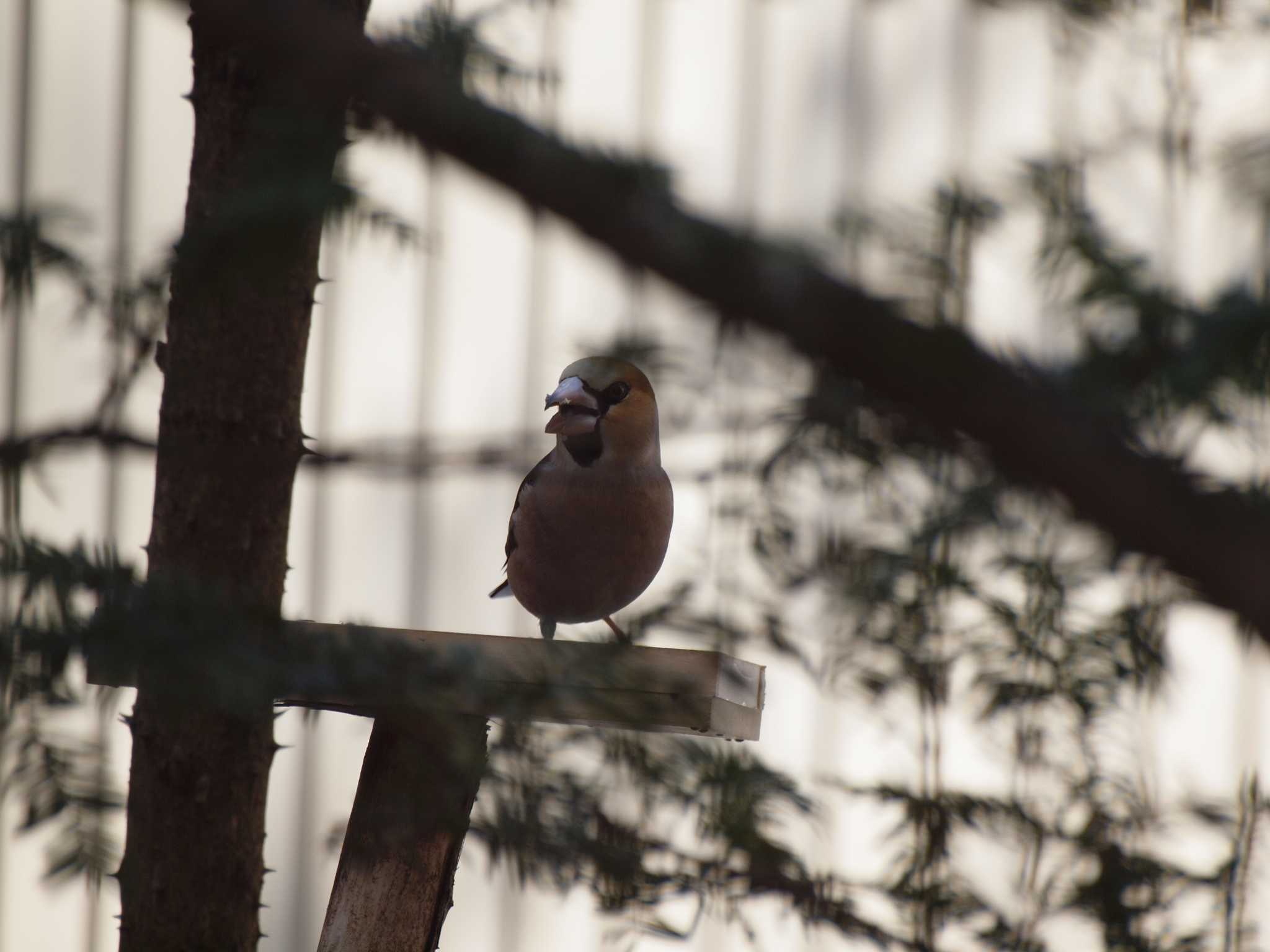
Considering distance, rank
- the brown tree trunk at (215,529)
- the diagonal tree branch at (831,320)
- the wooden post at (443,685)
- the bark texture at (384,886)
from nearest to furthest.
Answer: the diagonal tree branch at (831,320) → the wooden post at (443,685) → the brown tree trunk at (215,529) → the bark texture at (384,886)

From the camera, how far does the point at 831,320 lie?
8.7 inches

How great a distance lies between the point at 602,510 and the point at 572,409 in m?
0.10

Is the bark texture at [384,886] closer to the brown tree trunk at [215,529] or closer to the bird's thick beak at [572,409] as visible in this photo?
the brown tree trunk at [215,529]

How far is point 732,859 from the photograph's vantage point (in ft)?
3.89

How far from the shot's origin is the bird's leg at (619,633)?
0.60 metres

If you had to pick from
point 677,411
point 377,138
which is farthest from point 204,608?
point 677,411

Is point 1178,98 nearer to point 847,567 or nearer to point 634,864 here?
point 847,567

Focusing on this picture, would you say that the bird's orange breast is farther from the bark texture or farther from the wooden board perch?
the wooden board perch

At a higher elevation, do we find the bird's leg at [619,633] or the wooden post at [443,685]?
the bird's leg at [619,633]

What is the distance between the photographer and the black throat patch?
1.11m

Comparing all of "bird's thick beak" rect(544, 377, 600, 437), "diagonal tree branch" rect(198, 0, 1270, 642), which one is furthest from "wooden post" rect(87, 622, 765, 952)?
"bird's thick beak" rect(544, 377, 600, 437)

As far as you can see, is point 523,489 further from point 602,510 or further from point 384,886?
point 384,886

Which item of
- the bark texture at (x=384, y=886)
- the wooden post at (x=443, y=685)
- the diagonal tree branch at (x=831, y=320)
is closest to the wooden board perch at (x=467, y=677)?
the wooden post at (x=443, y=685)

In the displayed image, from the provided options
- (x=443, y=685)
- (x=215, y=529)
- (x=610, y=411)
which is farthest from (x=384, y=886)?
(x=443, y=685)
